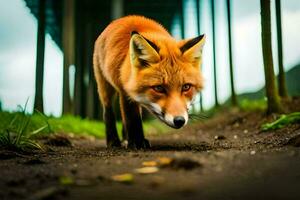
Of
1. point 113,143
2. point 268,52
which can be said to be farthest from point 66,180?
point 268,52

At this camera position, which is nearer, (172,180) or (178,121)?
→ (172,180)

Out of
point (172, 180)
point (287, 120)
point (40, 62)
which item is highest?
point (40, 62)

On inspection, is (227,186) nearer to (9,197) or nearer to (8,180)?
(9,197)

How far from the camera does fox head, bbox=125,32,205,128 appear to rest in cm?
395

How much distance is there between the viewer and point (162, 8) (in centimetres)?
2161

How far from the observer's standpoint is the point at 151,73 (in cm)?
409

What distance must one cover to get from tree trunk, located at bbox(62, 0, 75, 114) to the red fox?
5019 millimetres

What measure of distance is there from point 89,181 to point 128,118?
2.49m

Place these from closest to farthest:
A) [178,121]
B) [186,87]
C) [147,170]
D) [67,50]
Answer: [147,170] < [178,121] < [186,87] < [67,50]

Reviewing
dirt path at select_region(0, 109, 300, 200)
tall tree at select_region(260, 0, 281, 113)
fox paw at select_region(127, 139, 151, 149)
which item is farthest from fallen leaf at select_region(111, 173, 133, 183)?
tall tree at select_region(260, 0, 281, 113)

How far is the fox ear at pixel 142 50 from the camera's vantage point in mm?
4082

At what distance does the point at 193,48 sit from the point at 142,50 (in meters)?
0.57

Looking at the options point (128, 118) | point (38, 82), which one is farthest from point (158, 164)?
point (38, 82)

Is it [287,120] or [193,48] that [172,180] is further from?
[287,120]
